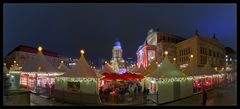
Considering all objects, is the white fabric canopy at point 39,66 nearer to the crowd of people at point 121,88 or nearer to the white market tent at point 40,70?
the white market tent at point 40,70

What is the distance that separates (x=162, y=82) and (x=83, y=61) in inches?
238

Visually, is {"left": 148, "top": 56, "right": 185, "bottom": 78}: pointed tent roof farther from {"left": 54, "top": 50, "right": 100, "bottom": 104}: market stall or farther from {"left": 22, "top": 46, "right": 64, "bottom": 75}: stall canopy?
{"left": 22, "top": 46, "right": 64, "bottom": 75}: stall canopy

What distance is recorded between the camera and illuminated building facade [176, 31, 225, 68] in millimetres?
57219

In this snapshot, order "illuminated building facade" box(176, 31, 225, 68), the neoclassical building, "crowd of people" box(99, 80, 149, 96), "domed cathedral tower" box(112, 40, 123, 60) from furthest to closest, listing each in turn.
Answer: "domed cathedral tower" box(112, 40, 123, 60) < the neoclassical building < "illuminated building facade" box(176, 31, 225, 68) < "crowd of people" box(99, 80, 149, 96)

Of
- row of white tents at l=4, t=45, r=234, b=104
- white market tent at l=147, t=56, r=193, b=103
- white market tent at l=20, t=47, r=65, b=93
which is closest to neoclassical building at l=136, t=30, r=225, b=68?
white market tent at l=20, t=47, r=65, b=93

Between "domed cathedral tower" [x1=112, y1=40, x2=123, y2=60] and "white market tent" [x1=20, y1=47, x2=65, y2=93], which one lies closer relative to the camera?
"white market tent" [x1=20, y1=47, x2=65, y2=93]

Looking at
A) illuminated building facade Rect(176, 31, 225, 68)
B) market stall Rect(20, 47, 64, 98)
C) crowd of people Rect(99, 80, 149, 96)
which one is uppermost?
illuminated building facade Rect(176, 31, 225, 68)

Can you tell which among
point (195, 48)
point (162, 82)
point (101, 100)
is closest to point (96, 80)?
point (101, 100)

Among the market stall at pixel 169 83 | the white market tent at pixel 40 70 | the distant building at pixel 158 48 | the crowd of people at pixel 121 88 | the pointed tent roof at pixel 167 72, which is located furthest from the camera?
the distant building at pixel 158 48

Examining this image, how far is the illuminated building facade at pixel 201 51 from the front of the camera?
57219mm

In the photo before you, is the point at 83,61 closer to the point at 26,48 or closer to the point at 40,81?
the point at 40,81

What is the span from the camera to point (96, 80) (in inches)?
774

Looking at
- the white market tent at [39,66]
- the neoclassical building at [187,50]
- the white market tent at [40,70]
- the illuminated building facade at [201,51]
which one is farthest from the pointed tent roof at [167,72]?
the neoclassical building at [187,50]

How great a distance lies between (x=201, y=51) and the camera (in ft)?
194
